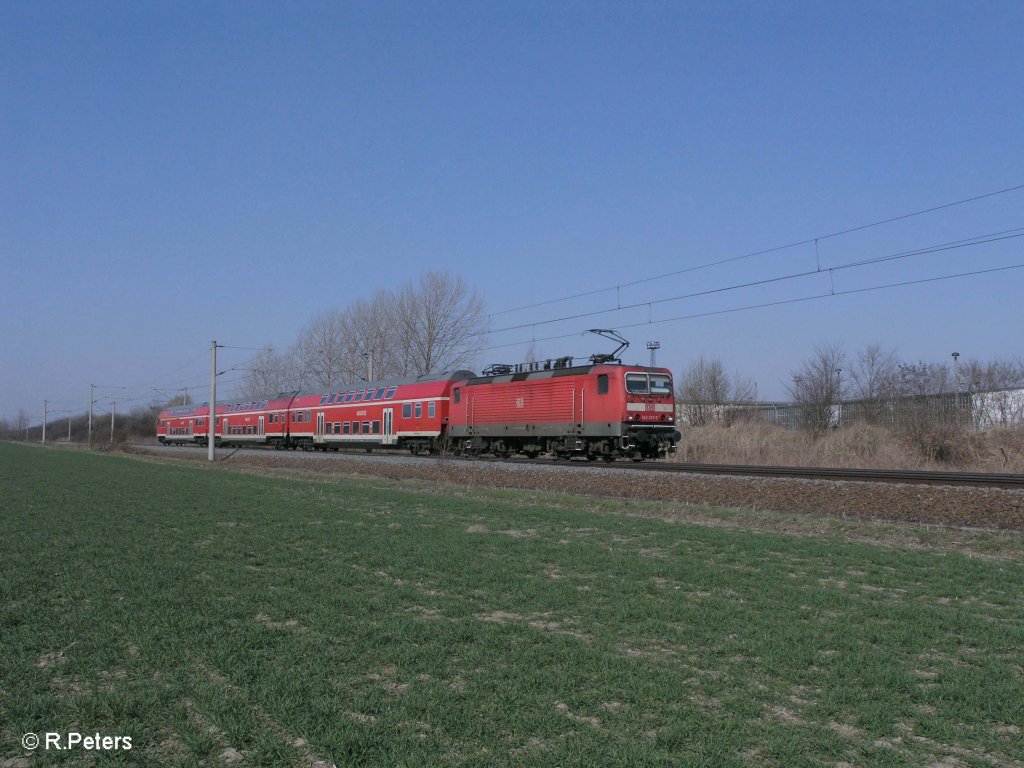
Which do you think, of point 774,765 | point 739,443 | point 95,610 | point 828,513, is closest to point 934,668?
point 774,765

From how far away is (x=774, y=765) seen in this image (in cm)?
420

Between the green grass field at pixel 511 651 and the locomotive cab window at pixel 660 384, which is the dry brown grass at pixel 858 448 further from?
the green grass field at pixel 511 651

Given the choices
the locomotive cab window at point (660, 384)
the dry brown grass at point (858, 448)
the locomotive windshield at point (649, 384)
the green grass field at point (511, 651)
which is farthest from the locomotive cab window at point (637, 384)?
the green grass field at point (511, 651)

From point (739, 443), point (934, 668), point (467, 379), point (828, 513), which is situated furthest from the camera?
point (467, 379)

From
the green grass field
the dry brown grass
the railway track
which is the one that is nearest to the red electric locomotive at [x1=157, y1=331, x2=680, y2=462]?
the railway track

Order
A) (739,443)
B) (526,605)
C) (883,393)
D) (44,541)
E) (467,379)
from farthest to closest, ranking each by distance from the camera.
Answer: (883,393), (467,379), (739,443), (44,541), (526,605)

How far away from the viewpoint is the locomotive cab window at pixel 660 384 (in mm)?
28609

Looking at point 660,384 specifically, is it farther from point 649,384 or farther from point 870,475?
point 870,475

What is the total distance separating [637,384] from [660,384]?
1.31 metres

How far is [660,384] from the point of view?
29.0 m

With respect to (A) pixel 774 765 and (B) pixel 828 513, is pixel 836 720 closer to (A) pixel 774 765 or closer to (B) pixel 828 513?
(A) pixel 774 765

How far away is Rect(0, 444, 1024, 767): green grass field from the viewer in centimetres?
445

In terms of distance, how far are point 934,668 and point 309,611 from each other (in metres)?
5.08

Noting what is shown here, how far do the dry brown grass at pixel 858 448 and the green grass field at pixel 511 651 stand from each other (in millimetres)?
17960
